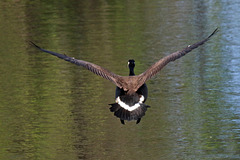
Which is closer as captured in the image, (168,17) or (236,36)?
(236,36)

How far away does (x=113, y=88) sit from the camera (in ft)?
48.2

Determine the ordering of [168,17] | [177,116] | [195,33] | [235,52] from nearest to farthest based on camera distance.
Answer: [177,116] < [235,52] < [195,33] < [168,17]

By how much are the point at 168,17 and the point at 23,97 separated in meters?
→ 11.4

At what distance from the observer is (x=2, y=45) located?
2017 cm

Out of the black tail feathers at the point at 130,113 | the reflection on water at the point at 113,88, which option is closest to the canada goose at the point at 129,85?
the black tail feathers at the point at 130,113

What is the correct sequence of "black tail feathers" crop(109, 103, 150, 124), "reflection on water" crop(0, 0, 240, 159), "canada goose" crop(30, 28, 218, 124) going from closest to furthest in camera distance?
"black tail feathers" crop(109, 103, 150, 124)
"canada goose" crop(30, 28, 218, 124)
"reflection on water" crop(0, 0, 240, 159)

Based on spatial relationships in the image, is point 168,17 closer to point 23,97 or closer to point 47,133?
point 23,97

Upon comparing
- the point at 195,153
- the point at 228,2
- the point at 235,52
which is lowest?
the point at 195,153

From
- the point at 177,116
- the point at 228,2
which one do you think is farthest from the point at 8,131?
the point at 228,2

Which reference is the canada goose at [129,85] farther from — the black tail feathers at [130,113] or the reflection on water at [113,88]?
the reflection on water at [113,88]

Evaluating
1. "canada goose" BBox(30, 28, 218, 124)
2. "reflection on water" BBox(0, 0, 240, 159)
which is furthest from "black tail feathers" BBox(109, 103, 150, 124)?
"reflection on water" BBox(0, 0, 240, 159)

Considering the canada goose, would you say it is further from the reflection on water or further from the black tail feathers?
the reflection on water

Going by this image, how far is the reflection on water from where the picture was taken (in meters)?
10.8

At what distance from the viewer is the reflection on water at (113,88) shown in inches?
426
